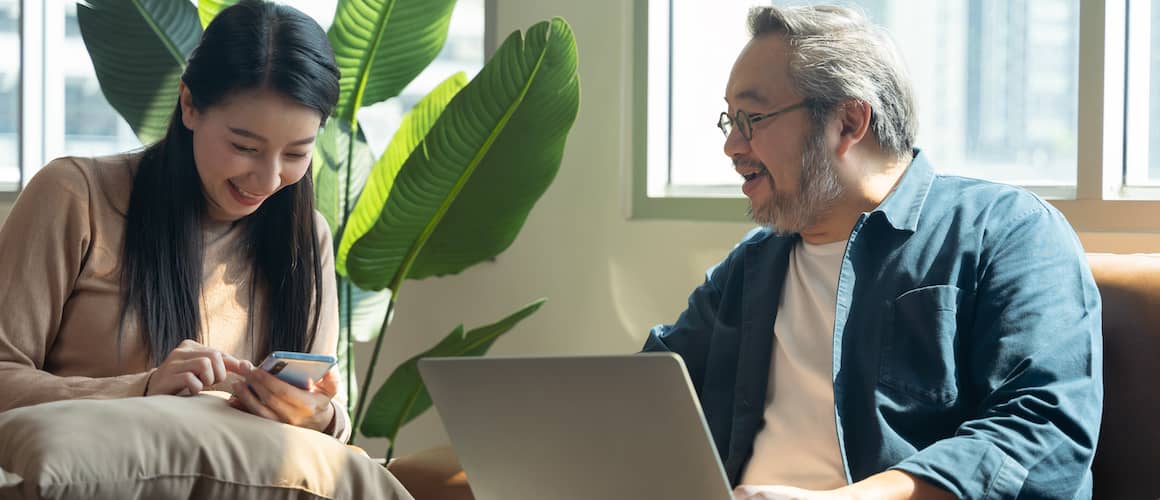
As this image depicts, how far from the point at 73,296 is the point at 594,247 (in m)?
1.45

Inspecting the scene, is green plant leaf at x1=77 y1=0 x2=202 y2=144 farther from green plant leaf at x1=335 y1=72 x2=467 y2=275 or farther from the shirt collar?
the shirt collar

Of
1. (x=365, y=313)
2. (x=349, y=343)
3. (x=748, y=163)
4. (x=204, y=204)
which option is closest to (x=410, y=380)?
(x=349, y=343)

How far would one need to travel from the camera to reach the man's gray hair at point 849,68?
170cm

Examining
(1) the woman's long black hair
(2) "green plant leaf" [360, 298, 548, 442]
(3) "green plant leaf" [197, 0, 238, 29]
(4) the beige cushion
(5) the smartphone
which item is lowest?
(2) "green plant leaf" [360, 298, 548, 442]

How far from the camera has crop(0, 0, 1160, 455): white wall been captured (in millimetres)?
2693

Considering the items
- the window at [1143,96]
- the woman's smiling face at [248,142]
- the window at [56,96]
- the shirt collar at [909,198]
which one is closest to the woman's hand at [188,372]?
the woman's smiling face at [248,142]

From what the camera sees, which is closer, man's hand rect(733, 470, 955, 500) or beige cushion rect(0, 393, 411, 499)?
beige cushion rect(0, 393, 411, 499)

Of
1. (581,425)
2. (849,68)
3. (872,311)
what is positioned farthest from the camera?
(849,68)

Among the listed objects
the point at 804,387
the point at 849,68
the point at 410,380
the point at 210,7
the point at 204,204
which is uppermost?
the point at 210,7

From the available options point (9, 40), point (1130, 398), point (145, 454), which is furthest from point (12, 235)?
point (9, 40)

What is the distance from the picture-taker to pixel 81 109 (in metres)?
3.41

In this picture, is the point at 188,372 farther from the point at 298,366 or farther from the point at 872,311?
the point at 872,311

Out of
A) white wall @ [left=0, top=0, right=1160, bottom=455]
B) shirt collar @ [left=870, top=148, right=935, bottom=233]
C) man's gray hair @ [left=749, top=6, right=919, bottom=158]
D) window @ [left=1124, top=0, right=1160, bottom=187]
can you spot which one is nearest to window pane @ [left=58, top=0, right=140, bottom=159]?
white wall @ [left=0, top=0, right=1160, bottom=455]

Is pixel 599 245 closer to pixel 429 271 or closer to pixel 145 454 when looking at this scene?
pixel 429 271
